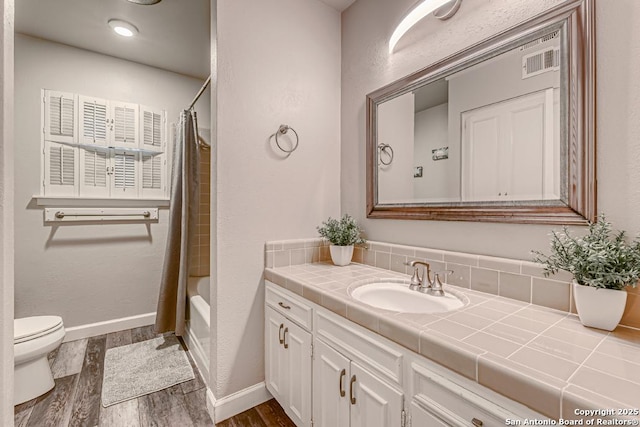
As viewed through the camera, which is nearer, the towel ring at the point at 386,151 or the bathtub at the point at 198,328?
the towel ring at the point at 386,151

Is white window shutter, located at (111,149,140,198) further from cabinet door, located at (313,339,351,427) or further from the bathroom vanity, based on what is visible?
cabinet door, located at (313,339,351,427)

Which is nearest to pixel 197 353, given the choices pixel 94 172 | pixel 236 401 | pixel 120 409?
pixel 120 409

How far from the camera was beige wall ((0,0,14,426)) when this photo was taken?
804mm

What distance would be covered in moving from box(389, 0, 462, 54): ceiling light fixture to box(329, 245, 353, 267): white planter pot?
1.25 metres

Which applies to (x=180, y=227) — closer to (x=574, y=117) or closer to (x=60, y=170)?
(x=60, y=170)

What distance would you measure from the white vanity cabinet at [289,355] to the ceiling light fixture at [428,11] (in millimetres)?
1520

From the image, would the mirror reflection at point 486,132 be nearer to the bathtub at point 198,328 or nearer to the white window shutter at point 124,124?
the bathtub at point 198,328

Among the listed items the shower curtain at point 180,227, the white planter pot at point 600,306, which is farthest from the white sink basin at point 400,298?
the shower curtain at point 180,227

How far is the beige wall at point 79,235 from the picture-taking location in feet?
7.32

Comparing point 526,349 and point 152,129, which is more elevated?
point 152,129

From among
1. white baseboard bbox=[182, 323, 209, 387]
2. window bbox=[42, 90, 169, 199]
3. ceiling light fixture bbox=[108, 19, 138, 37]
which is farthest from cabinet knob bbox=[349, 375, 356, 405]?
ceiling light fixture bbox=[108, 19, 138, 37]

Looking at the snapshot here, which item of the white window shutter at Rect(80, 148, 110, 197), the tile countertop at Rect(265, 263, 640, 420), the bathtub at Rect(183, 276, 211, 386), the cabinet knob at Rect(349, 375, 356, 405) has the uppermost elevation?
the white window shutter at Rect(80, 148, 110, 197)

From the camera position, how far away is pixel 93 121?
8.07ft

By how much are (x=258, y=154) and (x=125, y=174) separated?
1738 mm
